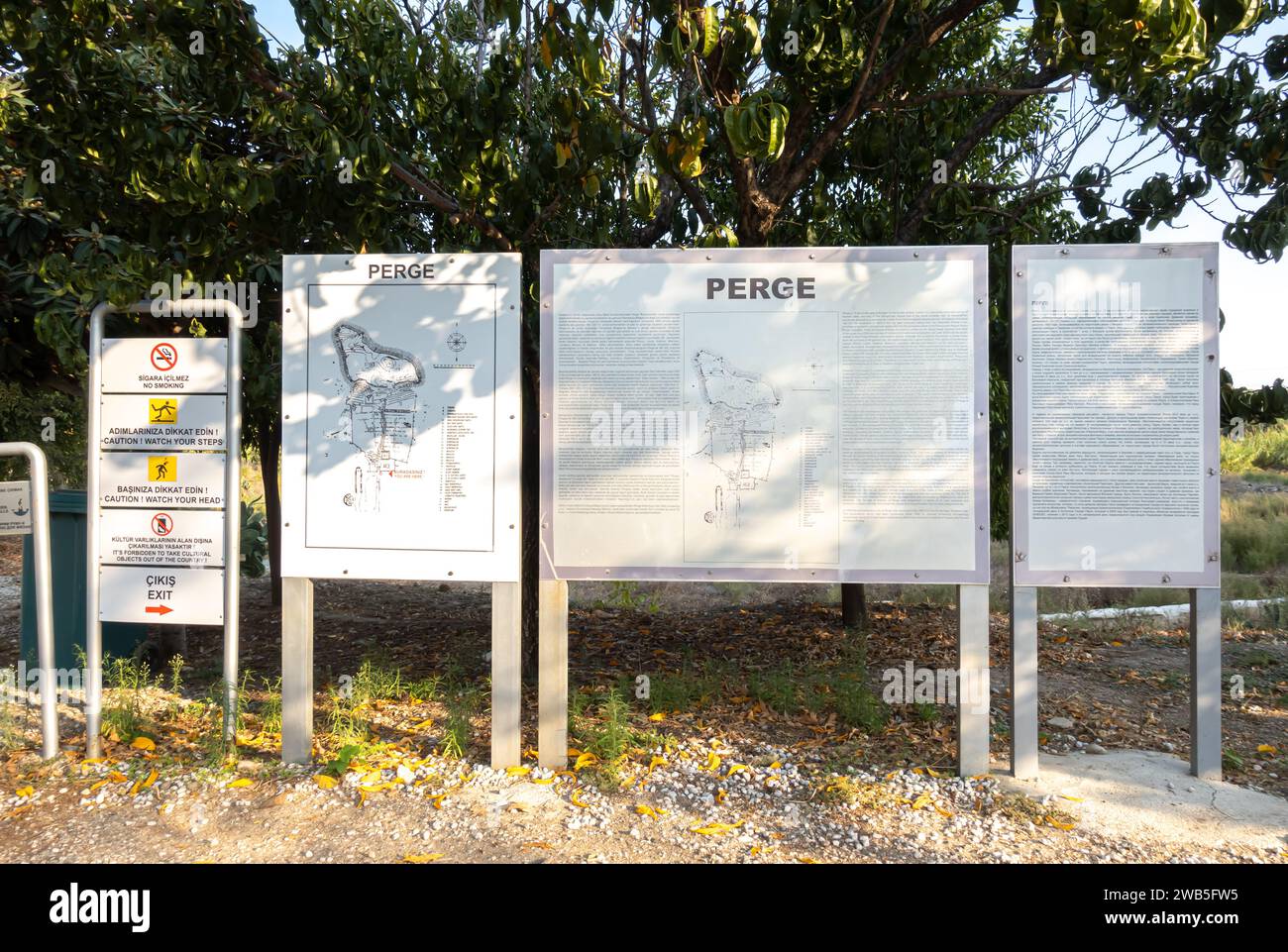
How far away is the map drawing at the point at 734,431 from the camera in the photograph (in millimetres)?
4051

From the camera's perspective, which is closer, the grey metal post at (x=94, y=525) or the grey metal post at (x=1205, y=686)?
the grey metal post at (x=1205, y=686)

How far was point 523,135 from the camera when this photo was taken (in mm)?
4973

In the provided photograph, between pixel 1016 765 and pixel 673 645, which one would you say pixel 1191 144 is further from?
pixel 673 645

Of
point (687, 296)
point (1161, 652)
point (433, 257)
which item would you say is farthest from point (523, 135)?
point (1161, 652)

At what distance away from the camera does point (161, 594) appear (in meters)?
4.33

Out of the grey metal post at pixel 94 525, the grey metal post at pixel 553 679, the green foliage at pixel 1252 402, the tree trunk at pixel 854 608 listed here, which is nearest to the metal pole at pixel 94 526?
the grey metal post at pixel 94 525

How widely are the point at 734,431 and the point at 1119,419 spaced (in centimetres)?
166

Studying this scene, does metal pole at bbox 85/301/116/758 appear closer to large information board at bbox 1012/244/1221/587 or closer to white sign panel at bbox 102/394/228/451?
white sign panel at bbox 102/394/228/451

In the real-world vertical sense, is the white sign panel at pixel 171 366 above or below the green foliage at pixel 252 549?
above

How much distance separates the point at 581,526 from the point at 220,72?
2.88 meters

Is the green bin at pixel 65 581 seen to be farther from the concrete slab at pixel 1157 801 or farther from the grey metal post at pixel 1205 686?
the grey metal post at pixel 1205 686

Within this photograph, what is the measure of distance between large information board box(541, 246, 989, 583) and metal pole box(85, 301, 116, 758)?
7.08 ft

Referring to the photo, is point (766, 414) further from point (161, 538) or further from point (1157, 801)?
point (161, 538)

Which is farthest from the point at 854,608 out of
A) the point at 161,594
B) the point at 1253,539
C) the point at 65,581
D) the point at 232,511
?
the point at 1253,539
